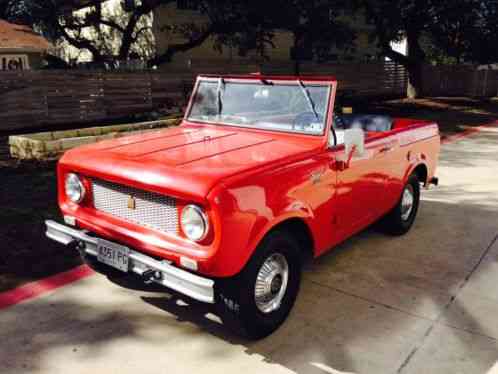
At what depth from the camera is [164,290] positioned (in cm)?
420

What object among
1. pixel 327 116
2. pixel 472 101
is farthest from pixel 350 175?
pixel 472 101

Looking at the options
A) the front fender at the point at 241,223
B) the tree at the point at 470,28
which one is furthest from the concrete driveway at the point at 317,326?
the tree at the point at 470,28

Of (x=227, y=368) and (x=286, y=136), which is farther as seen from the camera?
(x=286, y=136)

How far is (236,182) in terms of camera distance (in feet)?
9.86

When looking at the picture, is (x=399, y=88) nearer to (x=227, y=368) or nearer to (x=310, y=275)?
(x=310, y=275)

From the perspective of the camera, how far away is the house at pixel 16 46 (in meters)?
14.8

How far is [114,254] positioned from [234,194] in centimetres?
105

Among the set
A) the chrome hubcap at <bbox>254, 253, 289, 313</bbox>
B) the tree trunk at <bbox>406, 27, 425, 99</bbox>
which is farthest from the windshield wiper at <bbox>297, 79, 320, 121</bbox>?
the tree trunk at <bbox>406, 27, 425, 99</bbox>

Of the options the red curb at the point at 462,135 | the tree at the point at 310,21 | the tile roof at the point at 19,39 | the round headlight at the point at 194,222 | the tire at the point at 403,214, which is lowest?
the tire at the point at 403,214

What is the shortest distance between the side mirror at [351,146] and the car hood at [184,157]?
243mm

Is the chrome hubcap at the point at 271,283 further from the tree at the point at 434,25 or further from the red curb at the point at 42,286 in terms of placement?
the tree at the point at 434,25

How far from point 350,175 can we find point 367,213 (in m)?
0.63

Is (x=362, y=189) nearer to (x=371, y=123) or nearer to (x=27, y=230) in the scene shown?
(x=371, y=123)

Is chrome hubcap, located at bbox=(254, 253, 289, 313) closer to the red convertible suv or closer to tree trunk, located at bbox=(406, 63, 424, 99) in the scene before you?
the red convertible suv
